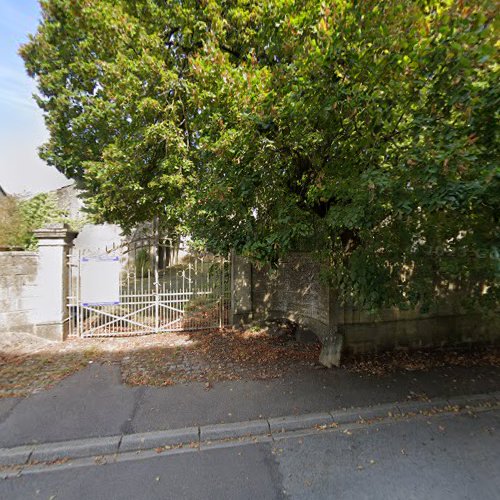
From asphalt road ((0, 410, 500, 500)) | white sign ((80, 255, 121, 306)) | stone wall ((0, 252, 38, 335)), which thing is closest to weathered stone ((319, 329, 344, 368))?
asphalt road ((0, 410, 500, 500))

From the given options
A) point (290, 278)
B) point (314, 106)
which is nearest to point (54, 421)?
point (290, 278)

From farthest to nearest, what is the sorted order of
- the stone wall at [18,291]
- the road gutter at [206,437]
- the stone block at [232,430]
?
the stone wall at [18,291] < the stone block at [232,430] < the road gutter at [206,437]

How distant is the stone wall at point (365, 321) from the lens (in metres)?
4.57

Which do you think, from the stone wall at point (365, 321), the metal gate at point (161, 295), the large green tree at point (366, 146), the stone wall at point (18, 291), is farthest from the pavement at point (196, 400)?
the stone wall at point (18, 291)

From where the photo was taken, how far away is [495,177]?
7.07 feet

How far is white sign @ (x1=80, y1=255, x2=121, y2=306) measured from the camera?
564cm

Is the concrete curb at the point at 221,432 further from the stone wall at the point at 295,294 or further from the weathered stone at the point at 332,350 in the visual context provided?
the stone wall at the point at 295,294

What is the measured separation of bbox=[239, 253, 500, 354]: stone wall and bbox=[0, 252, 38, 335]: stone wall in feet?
14.7

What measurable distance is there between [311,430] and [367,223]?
2217 millimetres

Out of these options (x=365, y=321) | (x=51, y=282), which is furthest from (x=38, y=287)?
(x=365, y=321)

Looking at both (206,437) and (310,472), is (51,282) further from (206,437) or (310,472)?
(310,472)

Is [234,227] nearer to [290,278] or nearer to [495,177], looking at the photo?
[290,278]

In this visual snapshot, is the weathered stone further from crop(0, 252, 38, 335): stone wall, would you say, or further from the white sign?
crop(0, 252, 38, 335): stone wall

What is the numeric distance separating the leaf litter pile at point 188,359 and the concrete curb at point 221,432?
2.57 feet
